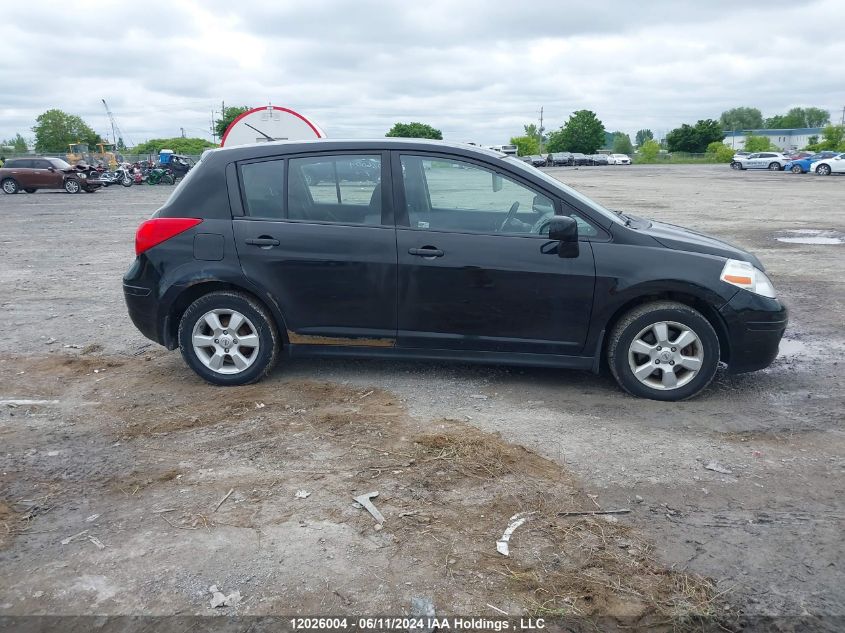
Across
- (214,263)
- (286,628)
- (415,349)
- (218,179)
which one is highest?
(218,179)

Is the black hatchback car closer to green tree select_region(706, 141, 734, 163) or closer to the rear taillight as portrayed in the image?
the rear taillight

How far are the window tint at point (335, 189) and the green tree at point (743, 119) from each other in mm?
188987

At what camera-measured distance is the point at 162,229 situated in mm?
5586

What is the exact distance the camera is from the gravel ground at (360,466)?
3084 millimetres

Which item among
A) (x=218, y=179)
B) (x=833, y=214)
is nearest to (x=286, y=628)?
(x=218, y=179)

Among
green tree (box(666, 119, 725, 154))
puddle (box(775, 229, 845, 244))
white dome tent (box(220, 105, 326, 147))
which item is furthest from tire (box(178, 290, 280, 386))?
green tree (box(666, 119, 725, 154))

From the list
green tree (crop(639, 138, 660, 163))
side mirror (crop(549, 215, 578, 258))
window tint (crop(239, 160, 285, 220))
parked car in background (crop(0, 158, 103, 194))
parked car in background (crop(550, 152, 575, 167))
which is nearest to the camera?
side mirror (crop(549, 215, 578, 258))

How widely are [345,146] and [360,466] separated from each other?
2.58 meters

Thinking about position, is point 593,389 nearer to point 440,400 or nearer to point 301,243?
point 440,400

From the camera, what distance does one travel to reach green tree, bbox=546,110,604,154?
398 feet

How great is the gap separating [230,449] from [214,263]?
1.63 metres

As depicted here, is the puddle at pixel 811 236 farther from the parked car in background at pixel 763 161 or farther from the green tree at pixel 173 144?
the green tree at pixel 173 144

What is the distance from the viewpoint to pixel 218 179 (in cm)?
563

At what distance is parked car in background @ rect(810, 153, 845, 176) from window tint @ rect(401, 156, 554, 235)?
4927cm
